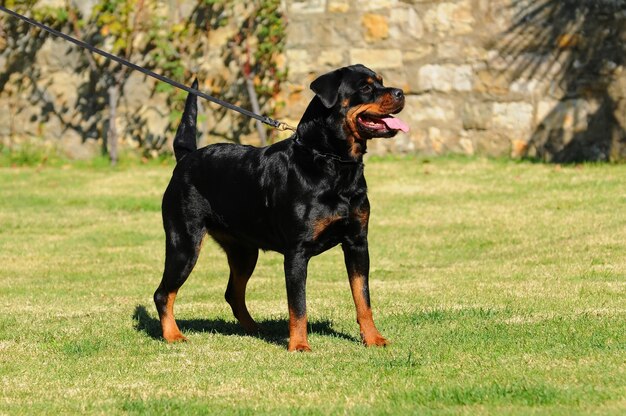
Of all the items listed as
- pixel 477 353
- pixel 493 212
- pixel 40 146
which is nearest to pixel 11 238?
pixel 40 146

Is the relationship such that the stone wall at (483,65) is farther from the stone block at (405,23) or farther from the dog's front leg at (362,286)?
the dog's front leg at (362,286)

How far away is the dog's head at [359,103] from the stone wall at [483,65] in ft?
25.8

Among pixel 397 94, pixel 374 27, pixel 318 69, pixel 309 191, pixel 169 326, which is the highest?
pixel 374 27

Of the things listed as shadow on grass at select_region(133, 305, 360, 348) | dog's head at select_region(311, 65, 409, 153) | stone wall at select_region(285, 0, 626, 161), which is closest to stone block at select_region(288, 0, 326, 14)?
stone wall at select_region(285, 0, 626, 161)

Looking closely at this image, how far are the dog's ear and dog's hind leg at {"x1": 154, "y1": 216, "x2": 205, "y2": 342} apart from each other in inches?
49.9

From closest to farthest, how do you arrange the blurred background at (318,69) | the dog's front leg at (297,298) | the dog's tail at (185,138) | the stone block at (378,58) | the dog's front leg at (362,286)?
1. the dog's front leg at (297,298)
2. the dog's front leg at (362,286)
3. the dog's tail at (185,138)
4. the blurred background at (318,69)
5. the stone block at (378,58)

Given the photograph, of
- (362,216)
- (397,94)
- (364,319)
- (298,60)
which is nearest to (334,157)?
(362,216)

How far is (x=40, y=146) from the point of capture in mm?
15906

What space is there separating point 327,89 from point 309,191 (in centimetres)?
57

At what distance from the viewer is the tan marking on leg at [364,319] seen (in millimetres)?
6613

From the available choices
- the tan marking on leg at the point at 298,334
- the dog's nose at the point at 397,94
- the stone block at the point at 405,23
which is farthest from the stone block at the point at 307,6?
the tan marking on leg at the point at 298,334

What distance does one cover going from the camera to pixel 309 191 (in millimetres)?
6500

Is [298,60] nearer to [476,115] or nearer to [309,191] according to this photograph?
[476,115]

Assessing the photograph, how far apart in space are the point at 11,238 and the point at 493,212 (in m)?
5.00
